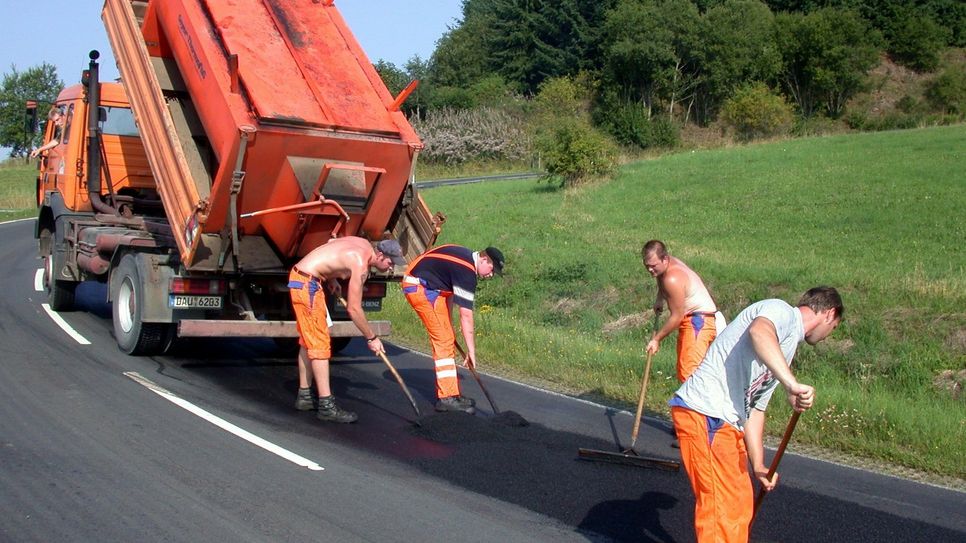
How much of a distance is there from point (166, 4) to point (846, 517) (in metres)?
7.85

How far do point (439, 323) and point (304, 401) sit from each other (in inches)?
52.1

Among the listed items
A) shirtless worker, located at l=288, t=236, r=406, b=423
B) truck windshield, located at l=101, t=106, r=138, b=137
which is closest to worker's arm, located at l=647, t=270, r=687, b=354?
shirtless worker, located at l=288, t=236, r=406, b=423

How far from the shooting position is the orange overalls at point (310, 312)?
25.5 ft

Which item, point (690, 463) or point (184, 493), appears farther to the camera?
point (184, 493)

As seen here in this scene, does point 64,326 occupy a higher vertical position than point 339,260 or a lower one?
lower

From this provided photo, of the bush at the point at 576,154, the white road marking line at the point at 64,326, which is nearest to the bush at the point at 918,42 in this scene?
the bush at the point at 576,154

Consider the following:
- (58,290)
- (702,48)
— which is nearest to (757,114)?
(702,48)

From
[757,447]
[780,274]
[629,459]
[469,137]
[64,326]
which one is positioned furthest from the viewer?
[469,137]

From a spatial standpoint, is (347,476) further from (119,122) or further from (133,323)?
(119,122)

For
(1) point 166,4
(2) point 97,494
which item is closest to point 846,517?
(2) point 97,494

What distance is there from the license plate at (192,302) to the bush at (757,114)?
4316cm

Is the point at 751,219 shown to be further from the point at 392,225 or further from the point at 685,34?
the point at 685,34

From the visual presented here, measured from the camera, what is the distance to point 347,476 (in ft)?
20.2

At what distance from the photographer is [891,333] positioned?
37.0 feet
